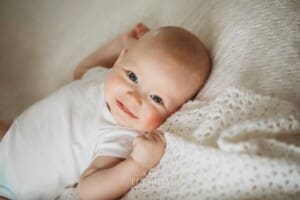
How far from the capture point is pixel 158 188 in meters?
0.83

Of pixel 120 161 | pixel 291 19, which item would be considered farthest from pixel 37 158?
pixel 291 19

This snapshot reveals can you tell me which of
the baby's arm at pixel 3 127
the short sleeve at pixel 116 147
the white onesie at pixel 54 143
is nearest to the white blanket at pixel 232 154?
the short sleeve at pixel 116 147

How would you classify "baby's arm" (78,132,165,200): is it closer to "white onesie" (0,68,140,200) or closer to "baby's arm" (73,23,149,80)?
"white onesie" (0,68,140,200)

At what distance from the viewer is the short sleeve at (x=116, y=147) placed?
96cm

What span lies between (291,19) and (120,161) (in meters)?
0.43

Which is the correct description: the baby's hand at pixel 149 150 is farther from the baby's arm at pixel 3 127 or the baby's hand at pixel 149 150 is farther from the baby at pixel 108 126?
the baby's arm at pixel 3 127

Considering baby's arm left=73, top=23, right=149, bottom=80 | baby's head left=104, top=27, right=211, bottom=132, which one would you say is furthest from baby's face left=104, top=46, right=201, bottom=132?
baby's arm left=73, top=23, right=149, bottom=80

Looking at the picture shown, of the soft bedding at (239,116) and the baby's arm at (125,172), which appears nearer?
the soft bedding at (239,116)

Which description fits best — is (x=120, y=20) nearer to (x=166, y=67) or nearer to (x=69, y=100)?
(x=69, y=100)

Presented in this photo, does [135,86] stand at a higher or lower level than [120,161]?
higher

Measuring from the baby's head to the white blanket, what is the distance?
93 millimetres

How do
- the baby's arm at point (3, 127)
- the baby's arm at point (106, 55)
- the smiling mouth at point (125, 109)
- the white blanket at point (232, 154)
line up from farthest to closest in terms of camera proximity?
the baby's arm at point (106, 55), the baby's arm at point (3, 127), the smiling mouth at point (125, 109), the white blanket at point (232, 154)

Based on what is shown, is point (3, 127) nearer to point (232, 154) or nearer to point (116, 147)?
point (116, 147)

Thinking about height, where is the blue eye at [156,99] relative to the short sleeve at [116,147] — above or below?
above
